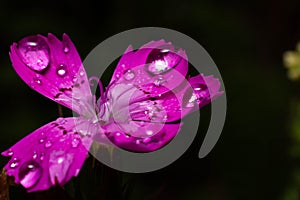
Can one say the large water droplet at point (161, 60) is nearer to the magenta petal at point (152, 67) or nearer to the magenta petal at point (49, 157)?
the magenta petal at point (152, 67)

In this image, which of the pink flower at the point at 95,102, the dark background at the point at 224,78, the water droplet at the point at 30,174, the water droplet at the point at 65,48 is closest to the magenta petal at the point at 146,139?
the pink flower at the point at 95,102

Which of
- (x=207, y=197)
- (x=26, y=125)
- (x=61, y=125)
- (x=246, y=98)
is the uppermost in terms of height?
(x=61, y=125)

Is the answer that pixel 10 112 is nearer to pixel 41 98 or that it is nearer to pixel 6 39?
pixel 41 98

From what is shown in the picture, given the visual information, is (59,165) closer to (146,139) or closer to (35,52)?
(146,139)

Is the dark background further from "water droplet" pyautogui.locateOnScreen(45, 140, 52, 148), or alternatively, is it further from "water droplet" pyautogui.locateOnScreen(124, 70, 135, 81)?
"water droplet" pyautogui.locateOnScreen(45, 140, 52, 148)

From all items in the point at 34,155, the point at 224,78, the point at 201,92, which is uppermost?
the point at 201,92

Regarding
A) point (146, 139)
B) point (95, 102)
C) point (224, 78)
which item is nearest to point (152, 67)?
point (95, 102)

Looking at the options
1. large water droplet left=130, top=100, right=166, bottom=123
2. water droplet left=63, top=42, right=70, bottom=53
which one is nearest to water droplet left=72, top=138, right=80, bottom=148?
large water droplet left=130, top=100, right=166, bottom=123

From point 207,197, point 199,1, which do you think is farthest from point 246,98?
point 199,1
